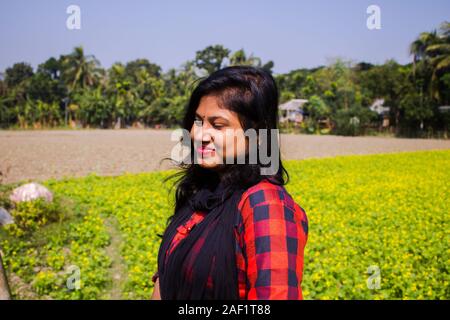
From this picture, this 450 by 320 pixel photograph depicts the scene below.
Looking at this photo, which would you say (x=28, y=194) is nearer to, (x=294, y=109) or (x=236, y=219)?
(x=236, y=219)

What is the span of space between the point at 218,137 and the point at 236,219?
0.24 metres

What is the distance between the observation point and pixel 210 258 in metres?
1.05

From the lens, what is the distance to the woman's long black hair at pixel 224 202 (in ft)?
3.43

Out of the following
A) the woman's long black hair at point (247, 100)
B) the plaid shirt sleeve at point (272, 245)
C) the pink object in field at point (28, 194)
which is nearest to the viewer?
the plaid shirt sleeve at point (272, 245)

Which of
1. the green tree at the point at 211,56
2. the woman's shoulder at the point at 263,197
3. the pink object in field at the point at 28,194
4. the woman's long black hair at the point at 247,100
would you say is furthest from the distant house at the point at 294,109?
the woman's shoulder at the point at 263,197

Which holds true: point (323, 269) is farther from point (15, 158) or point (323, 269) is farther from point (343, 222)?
point (15, 158)

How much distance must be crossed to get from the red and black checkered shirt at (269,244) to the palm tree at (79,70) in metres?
42.0

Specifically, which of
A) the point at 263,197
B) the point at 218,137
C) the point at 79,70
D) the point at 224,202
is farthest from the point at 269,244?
the point at 79,70

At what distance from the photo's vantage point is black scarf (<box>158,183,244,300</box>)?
1.04m

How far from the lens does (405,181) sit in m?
8.41

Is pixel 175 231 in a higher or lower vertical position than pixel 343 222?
higher

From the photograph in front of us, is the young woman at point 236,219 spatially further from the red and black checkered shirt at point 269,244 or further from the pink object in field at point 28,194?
the pink object in field at point 28,194
